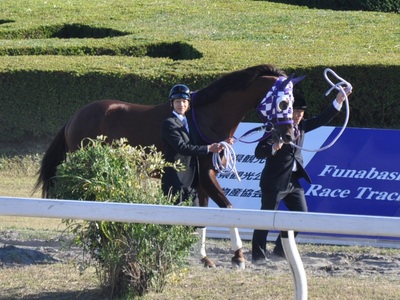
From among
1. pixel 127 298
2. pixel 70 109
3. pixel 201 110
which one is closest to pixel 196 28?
pixel 70 109

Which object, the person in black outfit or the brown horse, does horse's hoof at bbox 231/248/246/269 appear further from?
the person in black outfit

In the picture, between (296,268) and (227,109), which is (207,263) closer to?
(227,109)

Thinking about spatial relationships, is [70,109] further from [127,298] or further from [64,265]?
[127,298]

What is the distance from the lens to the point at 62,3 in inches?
881

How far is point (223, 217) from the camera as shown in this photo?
4.98 meters

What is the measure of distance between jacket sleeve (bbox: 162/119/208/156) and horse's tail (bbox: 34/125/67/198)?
240 centimetres

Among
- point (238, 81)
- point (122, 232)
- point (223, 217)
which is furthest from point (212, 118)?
point (223, 217)

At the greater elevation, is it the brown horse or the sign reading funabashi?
the brown horse

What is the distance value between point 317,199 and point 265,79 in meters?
1.93

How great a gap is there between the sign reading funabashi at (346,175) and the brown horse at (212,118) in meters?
1.31

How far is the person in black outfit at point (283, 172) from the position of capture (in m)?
7.92

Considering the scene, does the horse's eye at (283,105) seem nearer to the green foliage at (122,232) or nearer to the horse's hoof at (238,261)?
the horse's hoof at (238,261)

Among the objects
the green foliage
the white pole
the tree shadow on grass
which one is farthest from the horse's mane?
the white pole

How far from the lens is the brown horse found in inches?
323
